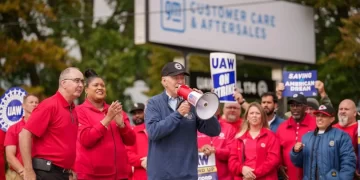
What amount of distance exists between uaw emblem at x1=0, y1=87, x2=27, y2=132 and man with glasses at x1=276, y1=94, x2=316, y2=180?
4.59 m

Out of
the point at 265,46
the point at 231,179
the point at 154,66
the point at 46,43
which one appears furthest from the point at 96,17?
the point at 231,179

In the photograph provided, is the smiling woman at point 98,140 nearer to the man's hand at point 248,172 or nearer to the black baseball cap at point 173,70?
the black baseball cap at point 173,70

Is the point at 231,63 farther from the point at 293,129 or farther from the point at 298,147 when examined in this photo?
the point at 298,147

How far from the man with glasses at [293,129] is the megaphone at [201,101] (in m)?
3.84

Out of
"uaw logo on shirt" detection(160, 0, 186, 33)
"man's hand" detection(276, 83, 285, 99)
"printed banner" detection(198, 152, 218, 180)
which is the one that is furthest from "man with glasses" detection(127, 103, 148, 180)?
"uaw logo on shirt" detection(160, 0, 186, 33)

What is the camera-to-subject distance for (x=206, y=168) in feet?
41.5

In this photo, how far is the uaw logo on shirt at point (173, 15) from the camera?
1983 centimetres

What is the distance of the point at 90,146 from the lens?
10836 millimetres

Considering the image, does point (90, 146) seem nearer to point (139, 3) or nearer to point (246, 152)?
point (246, 152)

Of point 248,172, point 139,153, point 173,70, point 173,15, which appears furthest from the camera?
point 173,15

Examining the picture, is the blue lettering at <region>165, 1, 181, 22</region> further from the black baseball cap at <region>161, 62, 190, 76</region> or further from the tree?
the black baseball cap at <region>161, 62, 190, 76</region>

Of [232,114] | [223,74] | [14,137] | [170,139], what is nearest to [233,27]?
[223,74]

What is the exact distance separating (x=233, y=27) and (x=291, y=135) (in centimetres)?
976

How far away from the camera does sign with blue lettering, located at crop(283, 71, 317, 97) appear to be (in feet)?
49.2
